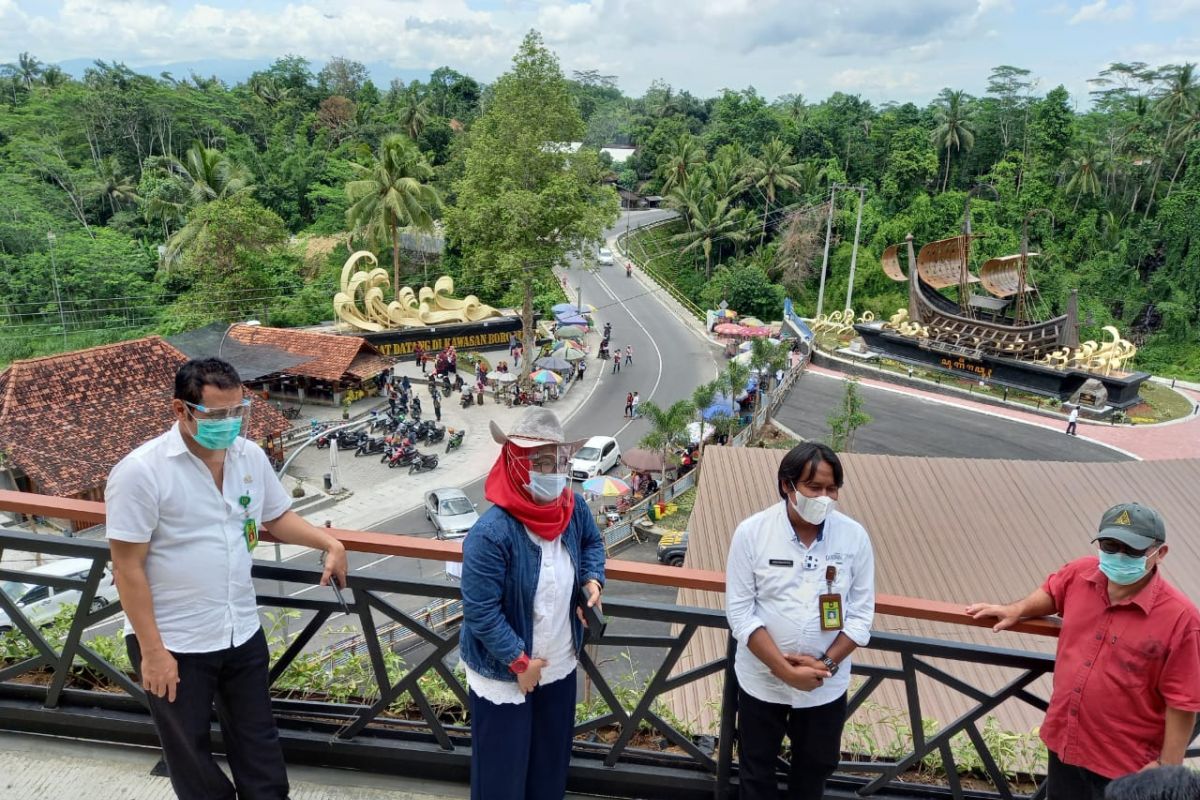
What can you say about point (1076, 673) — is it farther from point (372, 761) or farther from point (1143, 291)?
point (1143, 291)

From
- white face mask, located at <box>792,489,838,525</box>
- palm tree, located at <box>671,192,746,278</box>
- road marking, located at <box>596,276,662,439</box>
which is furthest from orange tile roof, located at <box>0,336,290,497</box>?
palm tree, located at <box>671,192,746,278</box>

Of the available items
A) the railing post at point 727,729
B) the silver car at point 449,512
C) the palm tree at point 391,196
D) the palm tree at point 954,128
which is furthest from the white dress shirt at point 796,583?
the palm tree at point 954,128

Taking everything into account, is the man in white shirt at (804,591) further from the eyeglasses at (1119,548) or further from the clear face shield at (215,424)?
the clear face shield at (215,424)

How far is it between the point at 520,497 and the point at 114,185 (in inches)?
1783

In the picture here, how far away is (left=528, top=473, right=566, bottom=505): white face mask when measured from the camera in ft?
7.32

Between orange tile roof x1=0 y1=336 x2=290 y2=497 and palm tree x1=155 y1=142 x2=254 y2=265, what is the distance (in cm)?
1411

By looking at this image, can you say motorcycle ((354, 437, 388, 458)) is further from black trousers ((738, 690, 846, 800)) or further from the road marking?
black trousers ((738, 690, 846, 800))

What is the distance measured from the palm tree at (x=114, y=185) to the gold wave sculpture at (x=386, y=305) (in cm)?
1889

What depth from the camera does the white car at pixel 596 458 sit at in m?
19.5

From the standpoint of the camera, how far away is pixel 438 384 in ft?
82.9

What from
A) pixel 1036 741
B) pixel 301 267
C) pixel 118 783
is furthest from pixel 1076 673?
pixel 301 267

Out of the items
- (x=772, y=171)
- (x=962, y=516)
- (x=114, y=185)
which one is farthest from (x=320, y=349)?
(x=772, y=171)

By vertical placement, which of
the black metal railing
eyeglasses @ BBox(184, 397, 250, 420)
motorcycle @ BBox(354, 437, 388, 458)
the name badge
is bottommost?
motorcycle @ BBox(354, 437, 388, 458)

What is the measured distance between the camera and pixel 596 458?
19.8 metres
